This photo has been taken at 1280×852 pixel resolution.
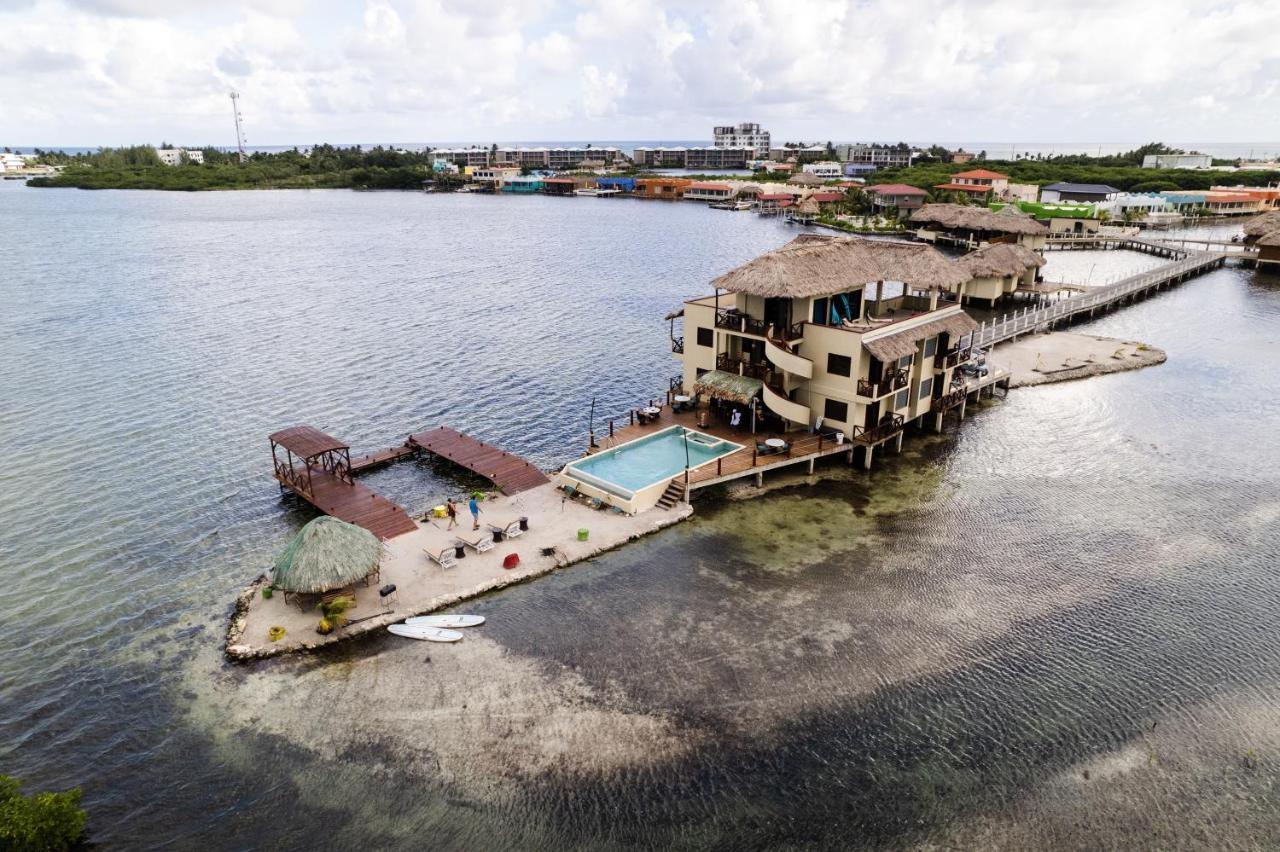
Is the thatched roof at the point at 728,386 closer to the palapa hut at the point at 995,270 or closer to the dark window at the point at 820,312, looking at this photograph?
the dark window at the point at 820,312

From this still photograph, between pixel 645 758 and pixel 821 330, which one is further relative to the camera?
pixel 821 330

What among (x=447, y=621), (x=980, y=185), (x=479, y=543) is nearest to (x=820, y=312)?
(x=479, y=543)

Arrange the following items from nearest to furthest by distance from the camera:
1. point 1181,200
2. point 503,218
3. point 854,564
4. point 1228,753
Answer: point 1228,753 → point 854,564 → point 1181,200 → point 503,218

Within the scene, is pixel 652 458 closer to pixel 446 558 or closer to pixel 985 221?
pixel 446 558

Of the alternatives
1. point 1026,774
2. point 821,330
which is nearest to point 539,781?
point 1026,774

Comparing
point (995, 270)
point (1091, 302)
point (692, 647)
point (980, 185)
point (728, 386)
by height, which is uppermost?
point (980, 185)

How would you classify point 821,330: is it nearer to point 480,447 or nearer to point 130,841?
point 480,447

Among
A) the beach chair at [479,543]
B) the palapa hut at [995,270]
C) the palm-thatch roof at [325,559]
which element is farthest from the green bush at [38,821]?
the palapa hut at [995,270]
